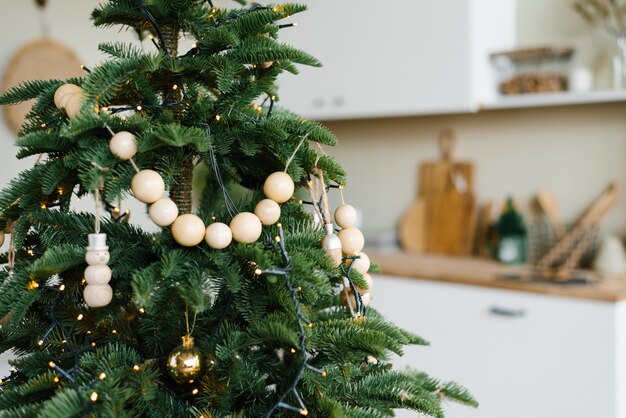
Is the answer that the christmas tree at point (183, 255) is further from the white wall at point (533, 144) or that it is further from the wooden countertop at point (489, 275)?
the white wall at point (533, 144)

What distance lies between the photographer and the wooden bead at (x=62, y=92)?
784 mm

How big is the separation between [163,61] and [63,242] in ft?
0.83

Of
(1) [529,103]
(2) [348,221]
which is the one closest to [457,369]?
(1) [529,103]

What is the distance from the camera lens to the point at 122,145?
0.73 meters

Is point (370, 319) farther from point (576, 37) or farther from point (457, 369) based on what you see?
point (576, 37)

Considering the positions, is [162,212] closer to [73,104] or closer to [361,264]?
[73,104]

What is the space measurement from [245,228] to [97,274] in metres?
0.17

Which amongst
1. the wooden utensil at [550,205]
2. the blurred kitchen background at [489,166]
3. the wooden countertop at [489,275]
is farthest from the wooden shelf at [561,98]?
the wooden countertop at [489,275]

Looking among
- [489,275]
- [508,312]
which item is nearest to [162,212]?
[508,312]

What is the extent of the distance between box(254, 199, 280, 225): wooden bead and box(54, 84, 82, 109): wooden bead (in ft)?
0.84

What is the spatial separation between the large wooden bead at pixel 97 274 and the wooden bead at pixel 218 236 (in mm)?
116

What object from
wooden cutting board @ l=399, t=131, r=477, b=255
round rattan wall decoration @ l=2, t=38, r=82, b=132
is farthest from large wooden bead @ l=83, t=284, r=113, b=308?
wooden cutting board @ l=399, t=131, r=477, b=255

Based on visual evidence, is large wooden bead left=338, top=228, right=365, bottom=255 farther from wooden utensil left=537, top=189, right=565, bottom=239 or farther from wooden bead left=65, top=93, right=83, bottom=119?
wooden utensil left=537, top=189, right=565, bottom=239

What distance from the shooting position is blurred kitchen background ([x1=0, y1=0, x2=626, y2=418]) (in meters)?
2.11
